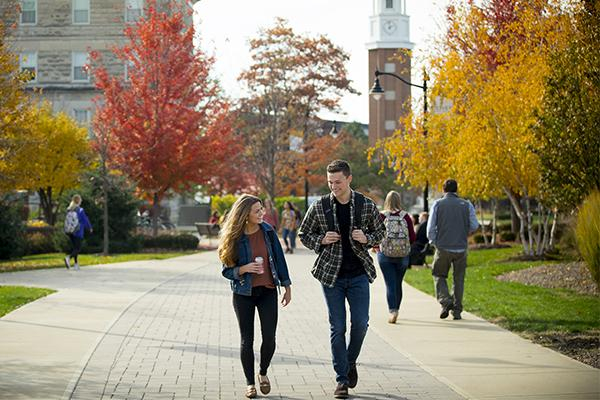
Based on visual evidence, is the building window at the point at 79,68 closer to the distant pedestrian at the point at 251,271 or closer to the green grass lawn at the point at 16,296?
the green grass lawn at the point at 16,296

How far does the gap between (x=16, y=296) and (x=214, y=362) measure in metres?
8.09

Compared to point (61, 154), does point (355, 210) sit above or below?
below

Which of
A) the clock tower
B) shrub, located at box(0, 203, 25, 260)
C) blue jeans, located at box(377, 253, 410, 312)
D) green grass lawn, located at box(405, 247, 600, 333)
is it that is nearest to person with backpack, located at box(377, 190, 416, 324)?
blue jeans, located at box(377, 253, 410, 312)

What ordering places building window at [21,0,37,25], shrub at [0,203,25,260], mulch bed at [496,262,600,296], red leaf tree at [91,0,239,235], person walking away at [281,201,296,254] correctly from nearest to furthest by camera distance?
1. mulch bed at [496,262,600,296]
2. shrub at [0,203,25,260]
3. person walking away at [281,201,296,254]
4. red leaf tree at [91,0,239,235]
5. building window at [21,0,37,25]

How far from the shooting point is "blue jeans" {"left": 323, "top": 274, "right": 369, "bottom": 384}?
9414 millimetres

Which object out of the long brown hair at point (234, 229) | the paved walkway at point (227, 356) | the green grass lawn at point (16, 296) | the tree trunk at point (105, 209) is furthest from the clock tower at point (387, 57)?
the long brown hair at point (234, 229)

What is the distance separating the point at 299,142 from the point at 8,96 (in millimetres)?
40088

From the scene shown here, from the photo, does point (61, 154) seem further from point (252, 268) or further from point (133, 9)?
point (252, 268)

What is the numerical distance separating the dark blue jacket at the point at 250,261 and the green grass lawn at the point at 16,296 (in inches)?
279

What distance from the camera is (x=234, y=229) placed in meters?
9.30

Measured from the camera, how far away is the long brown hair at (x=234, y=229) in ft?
30.5

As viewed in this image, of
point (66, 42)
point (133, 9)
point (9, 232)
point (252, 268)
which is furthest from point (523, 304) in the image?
point (66, 42)

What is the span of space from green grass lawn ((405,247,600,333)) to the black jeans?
5251 mm

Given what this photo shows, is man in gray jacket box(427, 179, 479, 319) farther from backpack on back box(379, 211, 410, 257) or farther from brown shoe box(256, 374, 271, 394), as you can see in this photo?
brown shoe box(256, 374, 271, 394)
